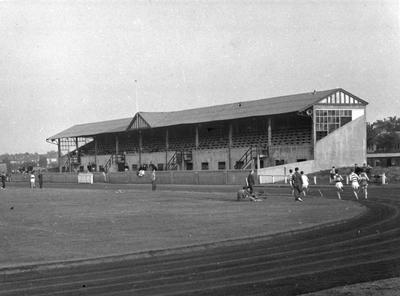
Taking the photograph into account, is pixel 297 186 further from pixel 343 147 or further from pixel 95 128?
pixel 95 128

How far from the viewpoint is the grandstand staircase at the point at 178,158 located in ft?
218

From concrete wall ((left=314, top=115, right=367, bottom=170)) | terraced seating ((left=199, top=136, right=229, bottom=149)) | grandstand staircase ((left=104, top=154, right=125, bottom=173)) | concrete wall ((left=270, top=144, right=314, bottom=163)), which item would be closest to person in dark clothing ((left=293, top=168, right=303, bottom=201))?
concrete wall ((left=314, top=115, right=367, bottom=170))

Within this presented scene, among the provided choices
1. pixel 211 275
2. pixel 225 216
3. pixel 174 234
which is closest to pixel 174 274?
pixel 211 275

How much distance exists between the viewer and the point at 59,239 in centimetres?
1480

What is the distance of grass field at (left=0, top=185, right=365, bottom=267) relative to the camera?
13084 mm

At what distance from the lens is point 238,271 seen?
10.1m

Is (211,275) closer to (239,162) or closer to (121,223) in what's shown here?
(121,223)

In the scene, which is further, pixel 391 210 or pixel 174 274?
pixel 391 210

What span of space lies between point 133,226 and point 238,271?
26.2ft

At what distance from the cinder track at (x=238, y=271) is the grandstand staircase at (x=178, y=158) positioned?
52218mm

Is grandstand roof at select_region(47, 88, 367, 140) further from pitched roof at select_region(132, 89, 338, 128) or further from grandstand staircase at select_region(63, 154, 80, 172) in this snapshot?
grandstand staircase at select_region(63, 154, 80, 172)

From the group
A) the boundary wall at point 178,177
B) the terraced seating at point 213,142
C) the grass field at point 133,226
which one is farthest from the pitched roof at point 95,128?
the grass field at point 133,226

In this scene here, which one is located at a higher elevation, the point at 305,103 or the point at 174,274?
the point at 305,103

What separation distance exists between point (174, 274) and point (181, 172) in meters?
46.6
